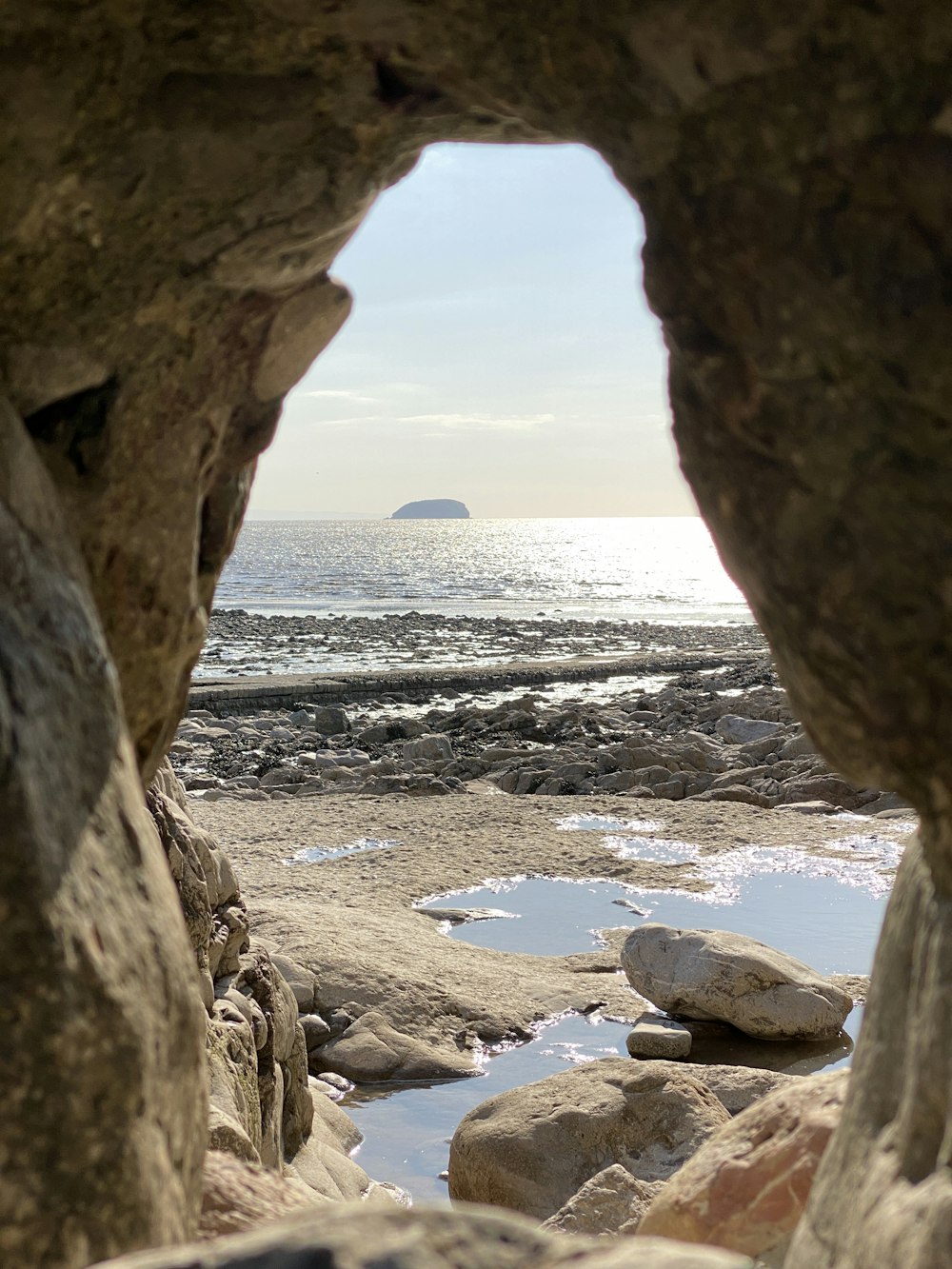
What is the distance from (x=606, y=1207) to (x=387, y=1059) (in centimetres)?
258

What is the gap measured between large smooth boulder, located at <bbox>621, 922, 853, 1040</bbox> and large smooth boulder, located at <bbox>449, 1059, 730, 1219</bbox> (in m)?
1.54

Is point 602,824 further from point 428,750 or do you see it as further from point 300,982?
point 300,982

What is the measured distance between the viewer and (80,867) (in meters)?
2.33

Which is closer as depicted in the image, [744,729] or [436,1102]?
[436,1102]

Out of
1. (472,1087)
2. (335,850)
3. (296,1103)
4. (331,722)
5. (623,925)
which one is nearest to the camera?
(296,1103)

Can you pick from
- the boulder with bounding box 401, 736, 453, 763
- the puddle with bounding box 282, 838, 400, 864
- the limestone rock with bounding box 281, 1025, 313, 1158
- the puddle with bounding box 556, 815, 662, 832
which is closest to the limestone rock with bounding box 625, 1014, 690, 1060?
the limestone rock with bounding box 281, 1025, 313, 1158

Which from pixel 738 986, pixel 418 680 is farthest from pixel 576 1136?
pixel 418 680

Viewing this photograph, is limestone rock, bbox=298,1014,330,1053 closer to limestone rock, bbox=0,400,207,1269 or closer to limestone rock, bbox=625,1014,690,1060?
limestone rock, bbox=625,1014,690,1060

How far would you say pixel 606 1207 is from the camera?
13.6 ft

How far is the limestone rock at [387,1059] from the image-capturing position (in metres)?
6.51

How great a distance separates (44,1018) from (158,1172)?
0.41 metres

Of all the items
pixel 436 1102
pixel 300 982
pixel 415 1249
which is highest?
pixel 415 1249

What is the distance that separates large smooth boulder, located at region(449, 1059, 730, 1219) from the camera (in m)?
4.92

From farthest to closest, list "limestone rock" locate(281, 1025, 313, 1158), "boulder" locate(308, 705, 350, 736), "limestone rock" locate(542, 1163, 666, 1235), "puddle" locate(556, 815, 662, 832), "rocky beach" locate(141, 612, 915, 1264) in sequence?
"boulder" locate(308, 705, 350, 736), "puddle" locate(556, 815, 662, 832), "limestone rock" locate(281, 1025, 313, 1158), "rocky beach" locate(141, 612, 915, 1264), "limestone rock" locate(542, 1163, 666, 1235)
